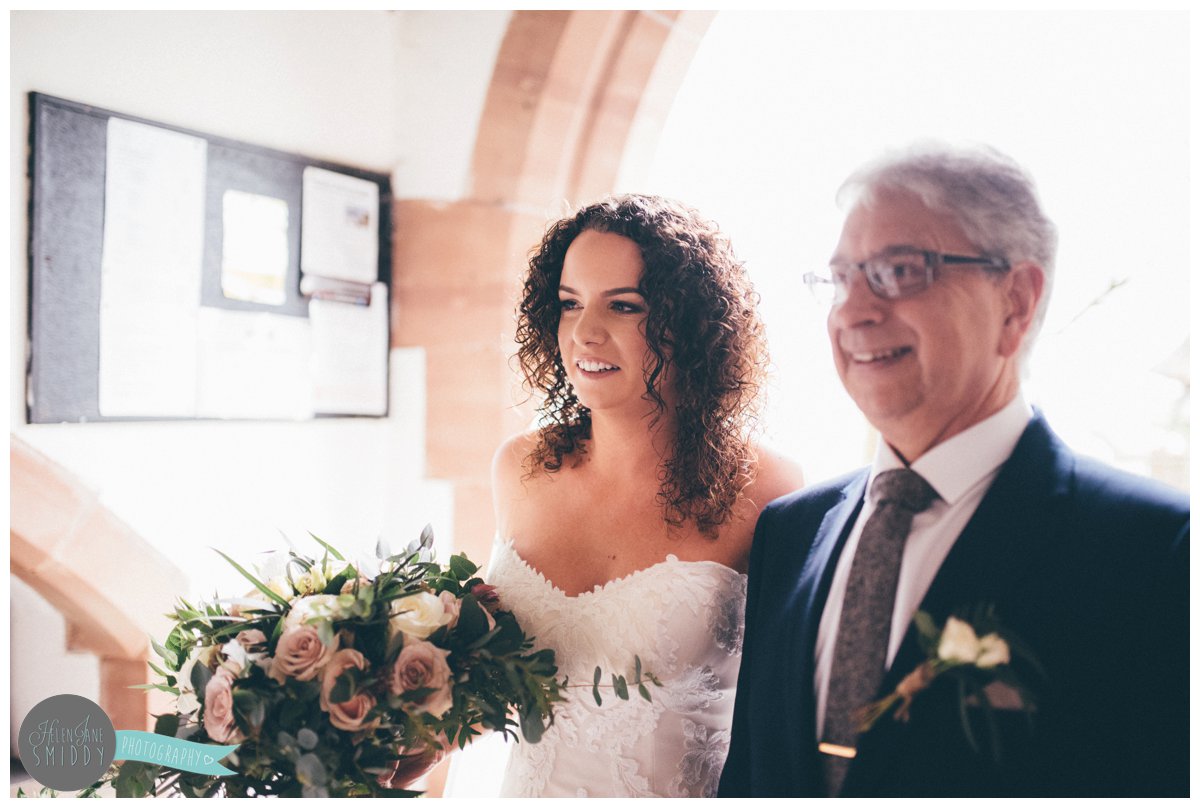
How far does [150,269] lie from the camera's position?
2.05 m

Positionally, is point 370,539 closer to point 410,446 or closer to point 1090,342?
point 410,446

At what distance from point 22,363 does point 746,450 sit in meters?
1.53

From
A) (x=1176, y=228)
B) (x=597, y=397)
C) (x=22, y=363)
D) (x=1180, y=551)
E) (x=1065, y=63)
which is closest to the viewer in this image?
(x=1180, y=551)

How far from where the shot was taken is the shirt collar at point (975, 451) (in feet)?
3.13

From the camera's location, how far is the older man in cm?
88

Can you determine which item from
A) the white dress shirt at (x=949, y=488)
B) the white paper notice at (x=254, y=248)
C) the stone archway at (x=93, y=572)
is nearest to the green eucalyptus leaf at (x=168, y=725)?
the stone archway at (x=93, y=572)

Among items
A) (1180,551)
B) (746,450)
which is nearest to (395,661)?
(746,450)

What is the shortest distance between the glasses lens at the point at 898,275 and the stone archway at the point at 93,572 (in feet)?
5.56

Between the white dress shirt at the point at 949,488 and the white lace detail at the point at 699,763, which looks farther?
the white lace detail at the point at 699,763

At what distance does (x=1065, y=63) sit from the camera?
3.93 feet

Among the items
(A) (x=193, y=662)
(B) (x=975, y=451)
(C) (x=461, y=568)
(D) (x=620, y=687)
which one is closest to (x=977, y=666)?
(B) (x=975, y=451)

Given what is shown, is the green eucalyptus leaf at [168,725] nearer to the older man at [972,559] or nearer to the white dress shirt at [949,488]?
the older man at [972,559]

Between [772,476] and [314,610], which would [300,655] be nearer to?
[314,610]

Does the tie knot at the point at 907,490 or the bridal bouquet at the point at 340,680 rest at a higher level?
the tie knot at the point at 907,490
